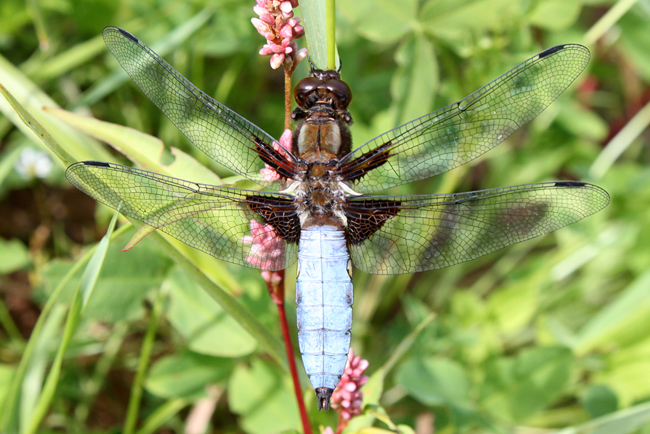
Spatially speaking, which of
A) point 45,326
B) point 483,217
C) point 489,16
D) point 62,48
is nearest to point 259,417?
point 45,326

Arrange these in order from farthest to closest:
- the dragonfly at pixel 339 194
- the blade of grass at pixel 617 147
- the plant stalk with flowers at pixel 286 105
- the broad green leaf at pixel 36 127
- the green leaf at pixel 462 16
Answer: the blade of grass at pixel 617 147 < the green leaf at pixel 462 16 < the dragonfly at pixel 339 194 < the plant stalk with flowers at pixel 286 105 < the broad green leaf at pixel 36 127

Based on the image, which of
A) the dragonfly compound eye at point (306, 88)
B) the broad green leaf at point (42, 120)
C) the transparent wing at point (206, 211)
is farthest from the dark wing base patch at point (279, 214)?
the broad green leaf at point (42, 120)

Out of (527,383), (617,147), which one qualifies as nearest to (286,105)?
(527,383)

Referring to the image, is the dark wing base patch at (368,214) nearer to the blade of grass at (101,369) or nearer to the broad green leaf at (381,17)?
the broad green leaf at (381,17)

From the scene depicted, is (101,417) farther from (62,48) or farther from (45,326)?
(62,48)

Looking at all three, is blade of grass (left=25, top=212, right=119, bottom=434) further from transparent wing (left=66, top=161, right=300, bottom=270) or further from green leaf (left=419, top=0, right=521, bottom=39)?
green leaf (left=419, top=0, right=521, bottom=39)

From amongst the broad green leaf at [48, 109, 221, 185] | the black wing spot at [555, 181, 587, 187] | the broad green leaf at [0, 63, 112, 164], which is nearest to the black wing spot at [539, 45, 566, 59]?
the black wing spot at [555, 181, 587, 187]

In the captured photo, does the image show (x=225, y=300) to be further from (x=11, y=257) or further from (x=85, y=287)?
(x=11, y=257)
